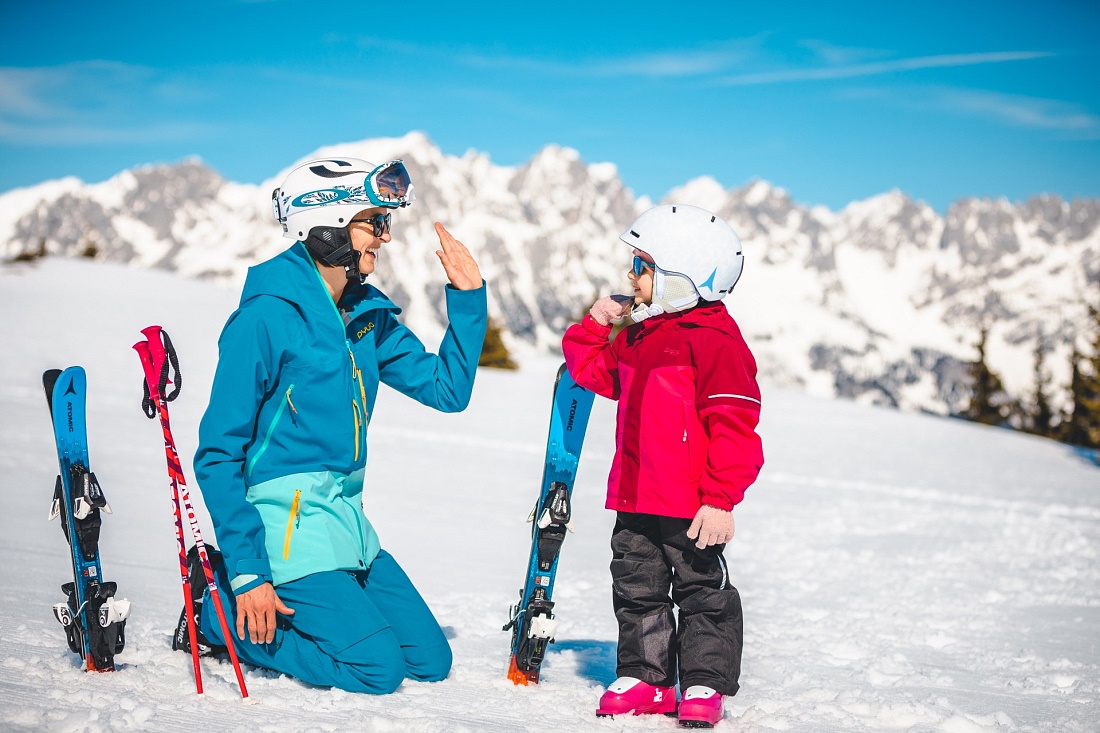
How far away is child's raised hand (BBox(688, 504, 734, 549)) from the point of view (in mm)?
3299

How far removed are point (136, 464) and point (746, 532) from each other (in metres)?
6.63

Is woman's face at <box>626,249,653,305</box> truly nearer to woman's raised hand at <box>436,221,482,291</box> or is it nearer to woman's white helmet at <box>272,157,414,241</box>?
woman's raised hand at <box>436,221,482,291</box>

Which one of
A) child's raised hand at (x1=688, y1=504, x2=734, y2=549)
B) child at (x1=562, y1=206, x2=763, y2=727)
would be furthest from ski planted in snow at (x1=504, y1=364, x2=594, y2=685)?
child's raised hand at (x1=688, y1=504, x2=734, y2=549)

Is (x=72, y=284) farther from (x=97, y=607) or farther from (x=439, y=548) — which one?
(x=97, y=607)

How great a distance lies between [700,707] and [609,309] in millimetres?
1567

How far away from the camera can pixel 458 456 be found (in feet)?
42.5

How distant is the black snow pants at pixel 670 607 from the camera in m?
3.50

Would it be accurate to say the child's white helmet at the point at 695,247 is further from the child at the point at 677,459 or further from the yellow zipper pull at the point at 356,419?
the yellow zipper pull at the point at 356,419

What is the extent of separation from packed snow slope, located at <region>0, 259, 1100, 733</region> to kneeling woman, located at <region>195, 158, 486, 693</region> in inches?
6.7

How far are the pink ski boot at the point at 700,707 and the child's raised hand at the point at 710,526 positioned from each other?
58 cm

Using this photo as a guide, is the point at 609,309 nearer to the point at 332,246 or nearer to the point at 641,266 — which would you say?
the point at 641,266

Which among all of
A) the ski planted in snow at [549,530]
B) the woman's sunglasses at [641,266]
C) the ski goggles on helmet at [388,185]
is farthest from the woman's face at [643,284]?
the ski goggles on helmet at [388,185]

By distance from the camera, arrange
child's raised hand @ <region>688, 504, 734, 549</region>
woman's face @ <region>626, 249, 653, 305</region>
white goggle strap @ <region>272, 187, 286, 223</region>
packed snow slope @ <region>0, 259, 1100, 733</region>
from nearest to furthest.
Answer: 1. child's raised hand @ <region>688, 504, 734, 549</region>
2. packed snow slope @ <region>0, 259, 1100, 733</region>
3. woman's face @ <region>626, 249, 653, 305</region>
4. white goggle strap @ <region>272, 187, 286, 223</region>

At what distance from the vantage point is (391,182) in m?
3.78
